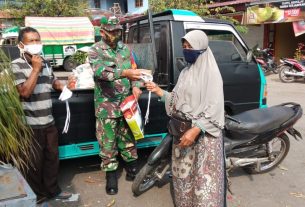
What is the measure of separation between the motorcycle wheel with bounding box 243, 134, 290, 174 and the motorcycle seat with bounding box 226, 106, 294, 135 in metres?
0.37

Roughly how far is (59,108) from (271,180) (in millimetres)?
2551

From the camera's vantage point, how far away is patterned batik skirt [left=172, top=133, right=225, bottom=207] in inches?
106

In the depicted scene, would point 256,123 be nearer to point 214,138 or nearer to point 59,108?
point 214,138

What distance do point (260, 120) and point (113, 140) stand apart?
159cm

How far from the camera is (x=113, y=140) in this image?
3393 mm

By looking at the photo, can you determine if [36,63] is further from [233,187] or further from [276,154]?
[276,154]

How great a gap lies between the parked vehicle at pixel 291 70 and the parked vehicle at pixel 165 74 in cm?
734

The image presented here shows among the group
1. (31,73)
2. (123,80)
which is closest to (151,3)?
(123,80)

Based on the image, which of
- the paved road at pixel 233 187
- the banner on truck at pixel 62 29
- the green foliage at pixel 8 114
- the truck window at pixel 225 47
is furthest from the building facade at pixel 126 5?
the green foliage at pixel 8 114

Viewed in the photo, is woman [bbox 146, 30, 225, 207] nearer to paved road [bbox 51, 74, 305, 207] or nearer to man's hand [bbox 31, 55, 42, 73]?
paved road [bbox 51, 74, 305, 207]

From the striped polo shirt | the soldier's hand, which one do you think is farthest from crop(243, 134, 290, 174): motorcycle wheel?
the striped polo shirt

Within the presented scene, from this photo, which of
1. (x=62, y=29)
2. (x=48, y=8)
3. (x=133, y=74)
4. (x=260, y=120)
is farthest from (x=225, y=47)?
(x=48, y=8)

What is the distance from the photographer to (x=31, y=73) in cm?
271

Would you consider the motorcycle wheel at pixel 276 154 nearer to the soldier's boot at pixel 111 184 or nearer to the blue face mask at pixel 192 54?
the soldier's boot at pixel 111 184
